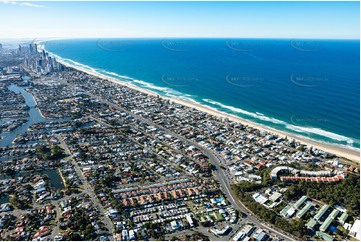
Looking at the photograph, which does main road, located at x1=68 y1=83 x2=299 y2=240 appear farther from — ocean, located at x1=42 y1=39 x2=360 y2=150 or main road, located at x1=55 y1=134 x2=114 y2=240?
ocean, located at x1=42 y1=39 x2=360 y2=150

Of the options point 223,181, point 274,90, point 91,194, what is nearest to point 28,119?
point 91,194

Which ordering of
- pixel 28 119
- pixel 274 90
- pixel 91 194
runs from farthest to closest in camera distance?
pixel 274 90, pixel 28 119, pixel 91 194

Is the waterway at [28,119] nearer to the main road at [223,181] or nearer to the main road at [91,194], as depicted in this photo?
the main road at [91,194]

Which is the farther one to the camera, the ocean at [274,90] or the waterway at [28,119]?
the ocean at [274,90]

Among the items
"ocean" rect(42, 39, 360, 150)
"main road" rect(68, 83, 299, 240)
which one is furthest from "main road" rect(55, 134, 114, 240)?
"ocean" rect(42, 39, 360, 150)

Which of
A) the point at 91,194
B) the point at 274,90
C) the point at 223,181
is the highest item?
the point at 274,90

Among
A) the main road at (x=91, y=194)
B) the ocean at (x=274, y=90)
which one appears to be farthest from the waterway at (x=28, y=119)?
the ocean at (x=274, y=90)

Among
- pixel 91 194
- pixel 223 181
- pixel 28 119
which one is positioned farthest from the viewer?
pixel 28 119

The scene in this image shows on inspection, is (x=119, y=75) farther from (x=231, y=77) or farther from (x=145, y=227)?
(x=145, y=227)

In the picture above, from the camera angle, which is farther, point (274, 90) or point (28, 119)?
point (274, 90)

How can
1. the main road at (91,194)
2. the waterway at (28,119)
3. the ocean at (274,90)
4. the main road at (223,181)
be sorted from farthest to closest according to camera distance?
the ocean at (274,90)
the waterway at (28,119)
the main road at (91,194)
the main road at (223,181)

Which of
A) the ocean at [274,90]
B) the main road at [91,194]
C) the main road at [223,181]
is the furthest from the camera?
the ocean at [274,90]

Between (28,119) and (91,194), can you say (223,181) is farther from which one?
(28,119)
